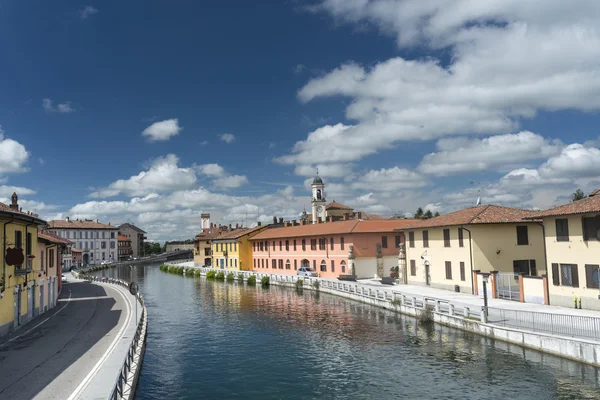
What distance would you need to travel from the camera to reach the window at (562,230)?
28.5 m

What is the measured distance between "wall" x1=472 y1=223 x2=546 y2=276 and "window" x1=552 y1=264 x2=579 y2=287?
900 cm

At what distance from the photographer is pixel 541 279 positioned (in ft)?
98.1

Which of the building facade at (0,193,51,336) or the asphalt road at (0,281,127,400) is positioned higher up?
the building facade at (0,193,51,336)

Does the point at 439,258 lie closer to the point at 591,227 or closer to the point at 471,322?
the point at 471,322

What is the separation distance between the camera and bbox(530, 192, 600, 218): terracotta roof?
1050 inches

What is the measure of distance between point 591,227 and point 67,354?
2827 centimetres

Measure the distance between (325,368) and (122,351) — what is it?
8998 millimetres

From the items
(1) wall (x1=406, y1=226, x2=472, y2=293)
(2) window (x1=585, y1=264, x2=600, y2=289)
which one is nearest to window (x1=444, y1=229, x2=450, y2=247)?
(1) wall (x1=406, y1=226, x2=472, y2=293)

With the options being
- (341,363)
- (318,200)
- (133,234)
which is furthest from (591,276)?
(133,234)

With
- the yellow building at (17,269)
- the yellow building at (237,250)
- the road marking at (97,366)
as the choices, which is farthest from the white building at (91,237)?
the road marking at (97,366)

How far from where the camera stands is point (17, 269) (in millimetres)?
25469

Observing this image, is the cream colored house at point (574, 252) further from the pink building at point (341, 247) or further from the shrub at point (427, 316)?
the pink building at point (341, 247)

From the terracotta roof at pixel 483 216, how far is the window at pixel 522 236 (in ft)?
3.06

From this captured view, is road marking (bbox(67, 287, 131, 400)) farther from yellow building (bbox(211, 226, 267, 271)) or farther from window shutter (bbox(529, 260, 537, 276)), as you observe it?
yellow building (bbox(211, 226, 267, 271))
